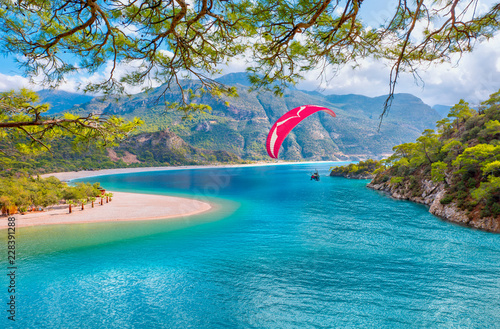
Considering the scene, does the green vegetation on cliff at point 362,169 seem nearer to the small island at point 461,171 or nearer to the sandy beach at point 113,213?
the small island at point 461,171

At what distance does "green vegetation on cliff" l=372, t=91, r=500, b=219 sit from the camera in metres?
16.6

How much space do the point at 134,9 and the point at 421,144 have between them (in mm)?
33759

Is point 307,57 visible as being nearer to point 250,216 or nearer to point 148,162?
point 250,216

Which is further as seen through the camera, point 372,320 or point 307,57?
point 372,320

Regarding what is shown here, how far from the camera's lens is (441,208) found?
2061 centimetres

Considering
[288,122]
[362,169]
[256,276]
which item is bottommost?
[256,276]

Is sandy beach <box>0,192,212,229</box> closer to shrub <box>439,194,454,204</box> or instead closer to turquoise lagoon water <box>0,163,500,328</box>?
turquoise lagoon water <box>0,163,500,328</box>

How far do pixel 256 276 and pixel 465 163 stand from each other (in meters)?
21.0

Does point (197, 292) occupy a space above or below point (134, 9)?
below

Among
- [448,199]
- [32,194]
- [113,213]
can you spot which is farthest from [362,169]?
[32,194]

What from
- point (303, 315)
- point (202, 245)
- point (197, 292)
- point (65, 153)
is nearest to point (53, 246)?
point (202, 245)

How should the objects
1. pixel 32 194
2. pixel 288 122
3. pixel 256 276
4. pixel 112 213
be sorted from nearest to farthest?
1. pixel 288 122
2. pixel 256 276
3. pixel 32 194
4. pixel 112 213

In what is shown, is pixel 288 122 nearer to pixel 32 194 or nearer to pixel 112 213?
pixel 112 213

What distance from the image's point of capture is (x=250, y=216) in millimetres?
22875
